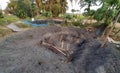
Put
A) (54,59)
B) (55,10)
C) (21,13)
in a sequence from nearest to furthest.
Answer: (54,59) < (21,13) < (55,10)

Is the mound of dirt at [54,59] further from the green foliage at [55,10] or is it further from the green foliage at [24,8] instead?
the green foliage at [55,10]

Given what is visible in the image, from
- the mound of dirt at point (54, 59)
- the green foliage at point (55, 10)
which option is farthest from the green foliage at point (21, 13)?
the mound of dirt at point (54, 59)

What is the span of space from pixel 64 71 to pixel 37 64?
148cm

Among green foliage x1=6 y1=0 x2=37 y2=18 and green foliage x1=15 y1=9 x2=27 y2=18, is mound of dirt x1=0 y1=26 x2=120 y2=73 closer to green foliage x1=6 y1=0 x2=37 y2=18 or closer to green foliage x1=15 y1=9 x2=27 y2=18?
green foliage x1=15 y1=9 x2=27 y2=18

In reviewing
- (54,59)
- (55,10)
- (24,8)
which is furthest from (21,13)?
(54,59)

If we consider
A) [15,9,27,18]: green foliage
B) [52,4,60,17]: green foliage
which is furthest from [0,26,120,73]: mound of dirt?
[52,4,60,17]: green foliage

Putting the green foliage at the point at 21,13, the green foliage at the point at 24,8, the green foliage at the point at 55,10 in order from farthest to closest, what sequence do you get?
1. the green foliage at the point at 55,10
2. the green foliage at the point at 24,8
3. the green foliage at the point at 21,13

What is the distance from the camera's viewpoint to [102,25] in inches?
790

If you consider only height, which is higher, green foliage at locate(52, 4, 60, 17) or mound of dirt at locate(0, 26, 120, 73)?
green foliage at locate(52, 4, 60, 17)

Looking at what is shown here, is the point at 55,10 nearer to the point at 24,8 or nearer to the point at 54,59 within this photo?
the point at 24,8

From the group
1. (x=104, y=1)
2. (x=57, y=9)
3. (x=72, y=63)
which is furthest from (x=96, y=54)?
(x=57, y=9)

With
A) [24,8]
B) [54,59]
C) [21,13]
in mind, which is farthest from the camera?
[24,8]

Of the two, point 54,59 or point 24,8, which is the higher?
point 24,8

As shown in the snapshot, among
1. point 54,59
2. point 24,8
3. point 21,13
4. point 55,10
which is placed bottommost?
point 54,59
